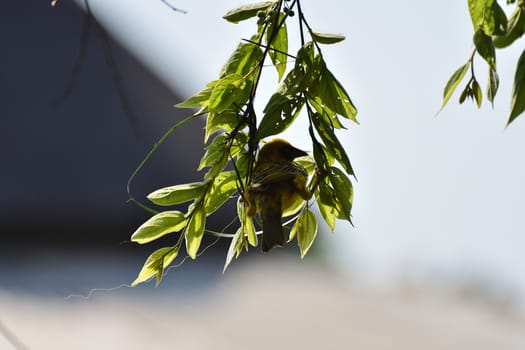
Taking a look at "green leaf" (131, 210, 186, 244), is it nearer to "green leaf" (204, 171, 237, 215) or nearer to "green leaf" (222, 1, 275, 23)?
"green leaf" (204, 171, 237, 215)

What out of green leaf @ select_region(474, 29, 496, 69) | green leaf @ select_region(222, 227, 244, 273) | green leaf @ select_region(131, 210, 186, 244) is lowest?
green leaf @ select_region(222, 227, 244, 273)

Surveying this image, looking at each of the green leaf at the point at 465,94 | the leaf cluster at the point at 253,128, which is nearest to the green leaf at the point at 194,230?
the leaf cluster at the point at 253,128

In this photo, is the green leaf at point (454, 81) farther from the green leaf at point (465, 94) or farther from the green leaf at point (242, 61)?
the green leaf at point (242, 61)

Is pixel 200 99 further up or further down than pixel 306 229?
further up

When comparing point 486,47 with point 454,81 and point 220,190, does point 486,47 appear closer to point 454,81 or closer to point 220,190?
point 454,81

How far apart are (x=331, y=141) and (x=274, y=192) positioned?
0.34ft

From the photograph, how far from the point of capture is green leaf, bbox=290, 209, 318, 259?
0.85m

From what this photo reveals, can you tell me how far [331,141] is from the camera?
0.76 metres

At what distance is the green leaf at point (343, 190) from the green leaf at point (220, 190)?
125mm

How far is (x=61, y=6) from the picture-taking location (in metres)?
4.44

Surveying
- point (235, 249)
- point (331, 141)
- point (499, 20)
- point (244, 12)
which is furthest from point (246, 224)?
point (499, 20)

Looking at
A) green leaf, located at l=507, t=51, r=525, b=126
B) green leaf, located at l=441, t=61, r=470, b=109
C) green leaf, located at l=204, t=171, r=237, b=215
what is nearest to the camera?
green leaf, located at l=507, t=51, r=525, b=126

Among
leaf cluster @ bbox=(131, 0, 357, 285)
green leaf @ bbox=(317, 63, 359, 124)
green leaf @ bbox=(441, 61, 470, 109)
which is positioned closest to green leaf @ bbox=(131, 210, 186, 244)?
leaf cluster @ bbox=(131, 0, 357, 285)

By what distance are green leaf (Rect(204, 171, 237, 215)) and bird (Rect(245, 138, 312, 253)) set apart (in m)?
0.03
